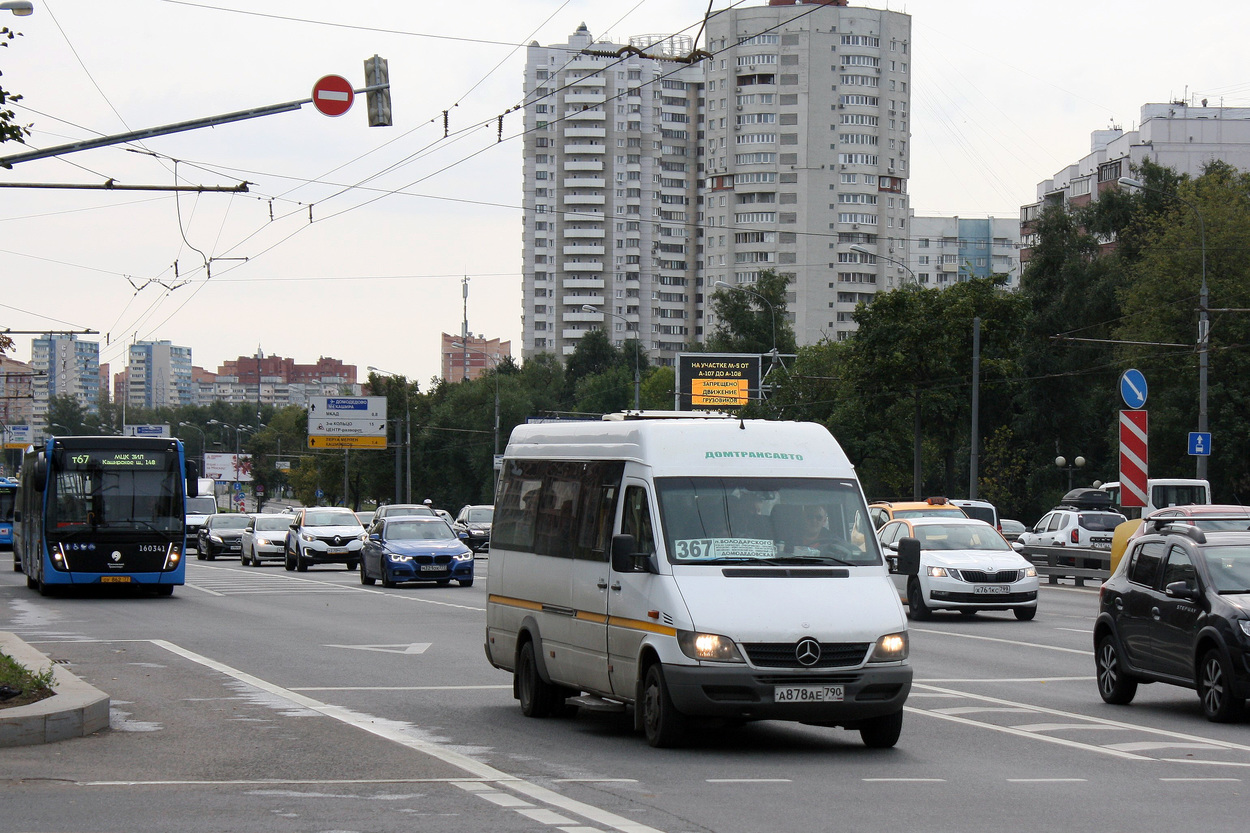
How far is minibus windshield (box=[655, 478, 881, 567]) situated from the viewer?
10.9m

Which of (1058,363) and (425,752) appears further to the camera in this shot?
(1058,363)

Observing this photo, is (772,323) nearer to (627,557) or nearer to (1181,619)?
(1181,619)

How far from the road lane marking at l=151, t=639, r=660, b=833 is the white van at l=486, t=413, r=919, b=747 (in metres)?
1.24

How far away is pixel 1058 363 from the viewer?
266 ft

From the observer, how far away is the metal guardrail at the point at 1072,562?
35888 millimetres

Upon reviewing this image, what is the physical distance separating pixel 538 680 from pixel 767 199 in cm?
13552

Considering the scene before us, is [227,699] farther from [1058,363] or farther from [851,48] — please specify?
[851,48]

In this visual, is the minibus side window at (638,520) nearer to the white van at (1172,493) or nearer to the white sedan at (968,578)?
the white sedan at (968,578)

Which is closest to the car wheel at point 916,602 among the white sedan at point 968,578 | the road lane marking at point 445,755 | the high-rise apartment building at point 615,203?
the white sedan at point 968,578

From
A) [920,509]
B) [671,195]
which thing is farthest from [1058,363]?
[671,195]

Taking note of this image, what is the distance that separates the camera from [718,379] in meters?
71.2

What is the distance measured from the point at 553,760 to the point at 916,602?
14696mm

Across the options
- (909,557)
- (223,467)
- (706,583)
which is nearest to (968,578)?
(909,557)

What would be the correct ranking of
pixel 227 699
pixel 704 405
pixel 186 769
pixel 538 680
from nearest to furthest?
pixel 186 769 → pixel 538 680 → pixel 227 699 → pixel 704 405
